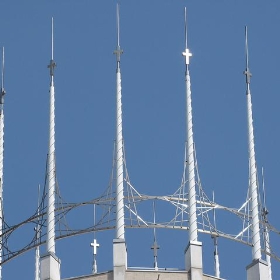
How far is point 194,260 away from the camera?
309 ft

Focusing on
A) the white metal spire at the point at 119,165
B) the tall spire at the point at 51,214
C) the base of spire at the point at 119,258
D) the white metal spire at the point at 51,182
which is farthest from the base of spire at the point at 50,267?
the white metal spire at the point at 119,165

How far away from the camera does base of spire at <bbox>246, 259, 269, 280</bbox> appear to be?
95.6 m

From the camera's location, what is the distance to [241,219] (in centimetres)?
11262

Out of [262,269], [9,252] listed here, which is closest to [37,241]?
[9,252]

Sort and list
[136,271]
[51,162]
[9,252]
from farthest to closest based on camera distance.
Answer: [9,252] < [51,162] < [136,271]

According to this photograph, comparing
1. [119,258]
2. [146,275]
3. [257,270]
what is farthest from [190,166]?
[146,275]

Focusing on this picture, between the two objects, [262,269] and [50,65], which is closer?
[262,269]

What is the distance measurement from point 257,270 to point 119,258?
8.08 meters

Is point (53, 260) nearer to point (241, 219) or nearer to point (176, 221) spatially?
point (176, 221)

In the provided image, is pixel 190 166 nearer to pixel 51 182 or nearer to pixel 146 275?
pixel 51 182

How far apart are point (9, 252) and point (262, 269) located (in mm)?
19743

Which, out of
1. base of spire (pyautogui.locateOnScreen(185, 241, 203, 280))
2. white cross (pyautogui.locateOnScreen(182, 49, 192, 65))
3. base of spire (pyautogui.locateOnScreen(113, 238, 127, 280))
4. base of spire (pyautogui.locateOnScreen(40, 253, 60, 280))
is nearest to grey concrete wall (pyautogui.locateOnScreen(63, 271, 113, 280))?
base of spire (pyautogui.locateOnScreen(113, 238, 127, 280))

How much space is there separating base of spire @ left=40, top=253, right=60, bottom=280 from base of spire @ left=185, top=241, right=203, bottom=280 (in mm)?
7345

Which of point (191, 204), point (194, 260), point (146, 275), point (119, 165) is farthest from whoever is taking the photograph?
point (119, 165)
